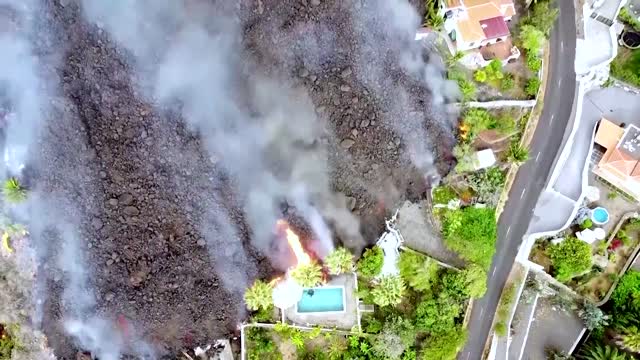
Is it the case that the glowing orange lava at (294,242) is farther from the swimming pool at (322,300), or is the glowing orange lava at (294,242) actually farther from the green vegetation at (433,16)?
the green vegetation at (433,16)

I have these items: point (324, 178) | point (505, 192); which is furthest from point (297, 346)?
point (505, 192)

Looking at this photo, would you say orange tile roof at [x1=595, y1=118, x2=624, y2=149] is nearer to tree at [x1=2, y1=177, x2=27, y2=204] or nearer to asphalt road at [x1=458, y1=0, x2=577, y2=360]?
asphalt road at [x1=458, y1=0, x2=577, y2=360]

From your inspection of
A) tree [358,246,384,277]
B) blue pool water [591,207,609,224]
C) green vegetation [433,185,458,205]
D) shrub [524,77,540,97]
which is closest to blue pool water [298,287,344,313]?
tree [358,246,384,277]

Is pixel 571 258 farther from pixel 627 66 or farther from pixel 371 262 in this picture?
pixel 627 66

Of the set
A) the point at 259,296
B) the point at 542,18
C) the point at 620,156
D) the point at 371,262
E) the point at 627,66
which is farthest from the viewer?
the point at 627,66

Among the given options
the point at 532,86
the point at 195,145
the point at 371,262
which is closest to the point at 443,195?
the point at 371,262

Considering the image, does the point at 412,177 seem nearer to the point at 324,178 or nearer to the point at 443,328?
the point at 324,178
